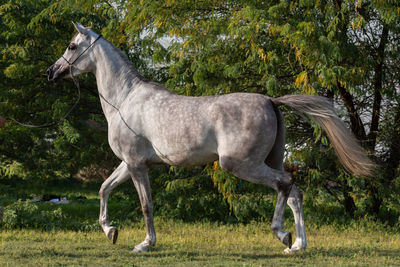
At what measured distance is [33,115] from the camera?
40.1 ft

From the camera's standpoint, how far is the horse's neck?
7.05m

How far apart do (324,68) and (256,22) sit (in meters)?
1.21

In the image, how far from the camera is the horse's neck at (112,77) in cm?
705

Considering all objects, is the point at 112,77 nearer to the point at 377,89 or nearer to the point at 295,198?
the point at 295,198

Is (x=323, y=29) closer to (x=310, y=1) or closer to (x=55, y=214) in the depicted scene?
(x=310, y=1)

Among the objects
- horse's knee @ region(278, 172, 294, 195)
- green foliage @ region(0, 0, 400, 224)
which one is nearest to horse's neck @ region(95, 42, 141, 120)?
green foliage @ region(0, 0, 400, 224)

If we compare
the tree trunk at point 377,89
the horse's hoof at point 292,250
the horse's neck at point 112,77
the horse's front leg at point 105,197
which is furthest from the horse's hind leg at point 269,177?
the tree trunk at point 377,89

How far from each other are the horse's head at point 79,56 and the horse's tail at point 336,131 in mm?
2499

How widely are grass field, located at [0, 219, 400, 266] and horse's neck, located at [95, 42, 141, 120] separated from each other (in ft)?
5.86

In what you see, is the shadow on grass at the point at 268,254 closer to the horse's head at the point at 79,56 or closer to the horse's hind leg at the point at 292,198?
the horse's hind leg at the point at 292,198

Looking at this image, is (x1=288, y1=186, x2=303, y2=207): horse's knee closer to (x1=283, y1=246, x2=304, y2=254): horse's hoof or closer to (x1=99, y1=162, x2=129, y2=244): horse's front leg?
(x1=283, y1=246, x2=304, y2=254): horse's hoof

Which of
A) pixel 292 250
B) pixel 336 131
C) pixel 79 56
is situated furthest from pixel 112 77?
pixel 292 250

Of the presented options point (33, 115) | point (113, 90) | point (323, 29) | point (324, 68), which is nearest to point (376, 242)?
point (324, 68)

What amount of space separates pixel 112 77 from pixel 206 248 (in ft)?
8.00
